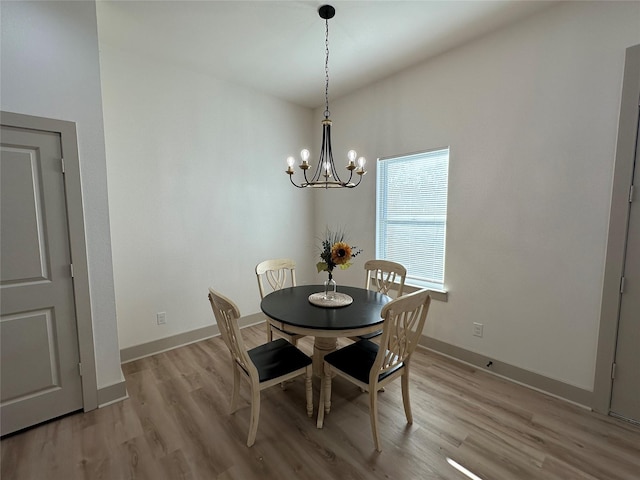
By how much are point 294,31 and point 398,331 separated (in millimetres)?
2479

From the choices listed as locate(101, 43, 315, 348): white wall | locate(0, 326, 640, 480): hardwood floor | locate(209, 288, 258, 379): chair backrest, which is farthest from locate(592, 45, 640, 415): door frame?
locate(101, 43, 315, 348): white wall

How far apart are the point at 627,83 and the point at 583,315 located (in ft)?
5.25

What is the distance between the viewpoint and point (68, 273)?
196 cm

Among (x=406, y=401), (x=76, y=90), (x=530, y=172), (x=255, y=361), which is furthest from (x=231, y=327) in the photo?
(x=530, y=172)

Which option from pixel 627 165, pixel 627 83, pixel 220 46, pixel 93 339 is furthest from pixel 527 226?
pixel 93 339

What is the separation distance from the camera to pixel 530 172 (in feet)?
7.35

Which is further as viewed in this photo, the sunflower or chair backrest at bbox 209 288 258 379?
the sunflower

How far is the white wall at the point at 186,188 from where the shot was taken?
8.71ft

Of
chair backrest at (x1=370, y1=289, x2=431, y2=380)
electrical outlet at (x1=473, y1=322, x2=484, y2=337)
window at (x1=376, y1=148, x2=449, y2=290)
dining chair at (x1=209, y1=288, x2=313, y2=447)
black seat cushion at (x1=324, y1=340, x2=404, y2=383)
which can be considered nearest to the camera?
chair backrest at (x1=370, y1=289, x2=431, y2=380)

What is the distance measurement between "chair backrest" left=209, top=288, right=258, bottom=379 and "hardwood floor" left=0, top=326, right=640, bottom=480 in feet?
1.69

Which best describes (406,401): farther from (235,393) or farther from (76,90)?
(76,90)

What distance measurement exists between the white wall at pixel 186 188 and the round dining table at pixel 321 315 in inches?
49.5

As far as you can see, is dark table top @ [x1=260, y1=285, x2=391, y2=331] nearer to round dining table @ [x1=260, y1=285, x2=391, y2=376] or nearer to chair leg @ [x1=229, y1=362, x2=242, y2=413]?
round dining table @ [x1=260, y1=285, x2=391, y2=376]

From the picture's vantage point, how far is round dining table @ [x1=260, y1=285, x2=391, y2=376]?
1.76 metres
